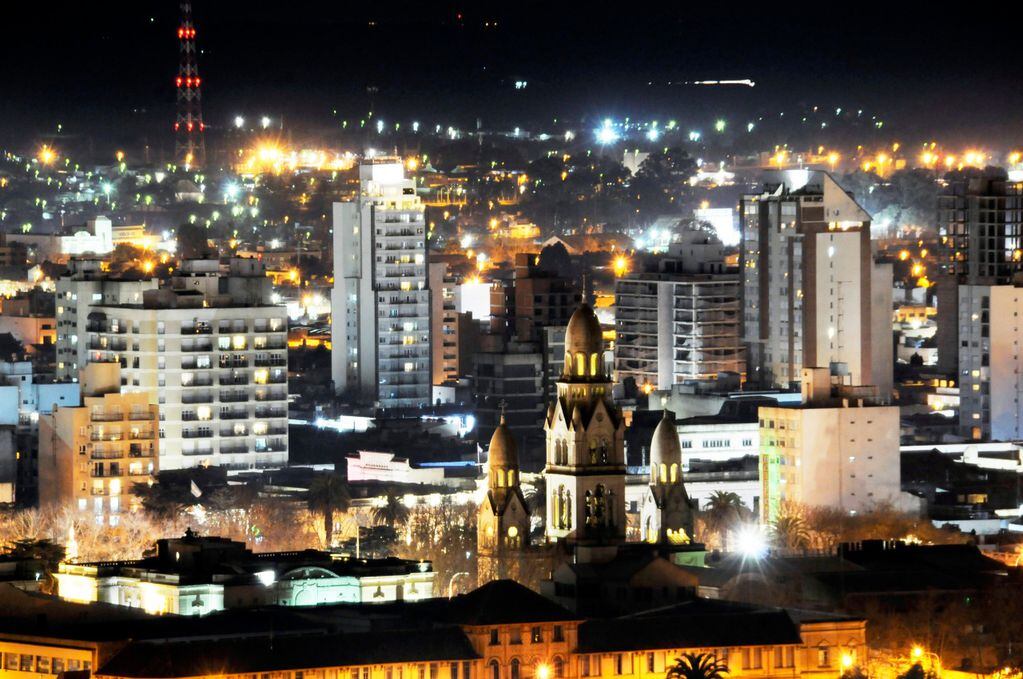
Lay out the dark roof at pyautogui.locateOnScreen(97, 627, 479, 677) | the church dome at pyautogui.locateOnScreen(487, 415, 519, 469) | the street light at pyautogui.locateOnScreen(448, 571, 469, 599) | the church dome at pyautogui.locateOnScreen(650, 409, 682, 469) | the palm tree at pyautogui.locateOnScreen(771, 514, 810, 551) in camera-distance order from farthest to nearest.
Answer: the palm tree at pyautogui.locateOnScreen(771, 514, 810, 551) < the church dome at pyautogui.locateOnScreen(650, 409, 682, 469) < the street light at pyautogui.locateOnScreen(448, 571, 469, 599) < the church dome at pyautogui.locateOnScreen(487, 415, 519, 469) < the dark roof at pyautogui.locateOnScreen(97, 627, 479, 677)

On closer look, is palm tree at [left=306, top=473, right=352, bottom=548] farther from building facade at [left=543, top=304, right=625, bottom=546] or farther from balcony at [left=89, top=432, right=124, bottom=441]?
building facade at [left=543, top=304, right=625, bottom=546]

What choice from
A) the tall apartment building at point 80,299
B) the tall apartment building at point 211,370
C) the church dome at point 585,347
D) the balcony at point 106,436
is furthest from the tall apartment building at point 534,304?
the church dome at point 585,347

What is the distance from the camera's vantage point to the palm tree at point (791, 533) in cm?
13025

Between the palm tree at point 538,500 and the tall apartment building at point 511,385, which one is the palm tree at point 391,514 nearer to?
the palm tree at point 538,500

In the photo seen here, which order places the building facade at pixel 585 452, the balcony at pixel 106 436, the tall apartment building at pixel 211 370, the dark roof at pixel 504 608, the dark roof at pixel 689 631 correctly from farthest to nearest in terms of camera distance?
the tall apartment building at pixel 211 370 → the balcony at pixel 106 436 → the building facade at pixel 585 452 → the dark roof at pixel 689 631 → the dark roof at pixel 504 608

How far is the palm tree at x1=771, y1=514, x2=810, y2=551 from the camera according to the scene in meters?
130


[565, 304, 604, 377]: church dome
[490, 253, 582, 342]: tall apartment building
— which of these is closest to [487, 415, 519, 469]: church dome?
[565, 304, 604, 377]: church dome

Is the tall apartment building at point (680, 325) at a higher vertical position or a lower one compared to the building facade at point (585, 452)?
higher

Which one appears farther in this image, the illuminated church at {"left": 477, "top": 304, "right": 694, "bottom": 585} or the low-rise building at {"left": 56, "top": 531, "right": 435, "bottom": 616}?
the illuminated church at {"left": 477, "top": 304, "right": 694, "bottom": 585}

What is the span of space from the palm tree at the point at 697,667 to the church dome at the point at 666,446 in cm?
2014

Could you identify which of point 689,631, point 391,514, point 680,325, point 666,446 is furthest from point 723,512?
point 680,325

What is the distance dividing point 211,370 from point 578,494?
5436 centimetres

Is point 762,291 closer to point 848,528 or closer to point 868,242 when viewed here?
point 868,242

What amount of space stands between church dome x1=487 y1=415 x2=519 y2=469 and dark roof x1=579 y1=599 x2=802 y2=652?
15093mm
